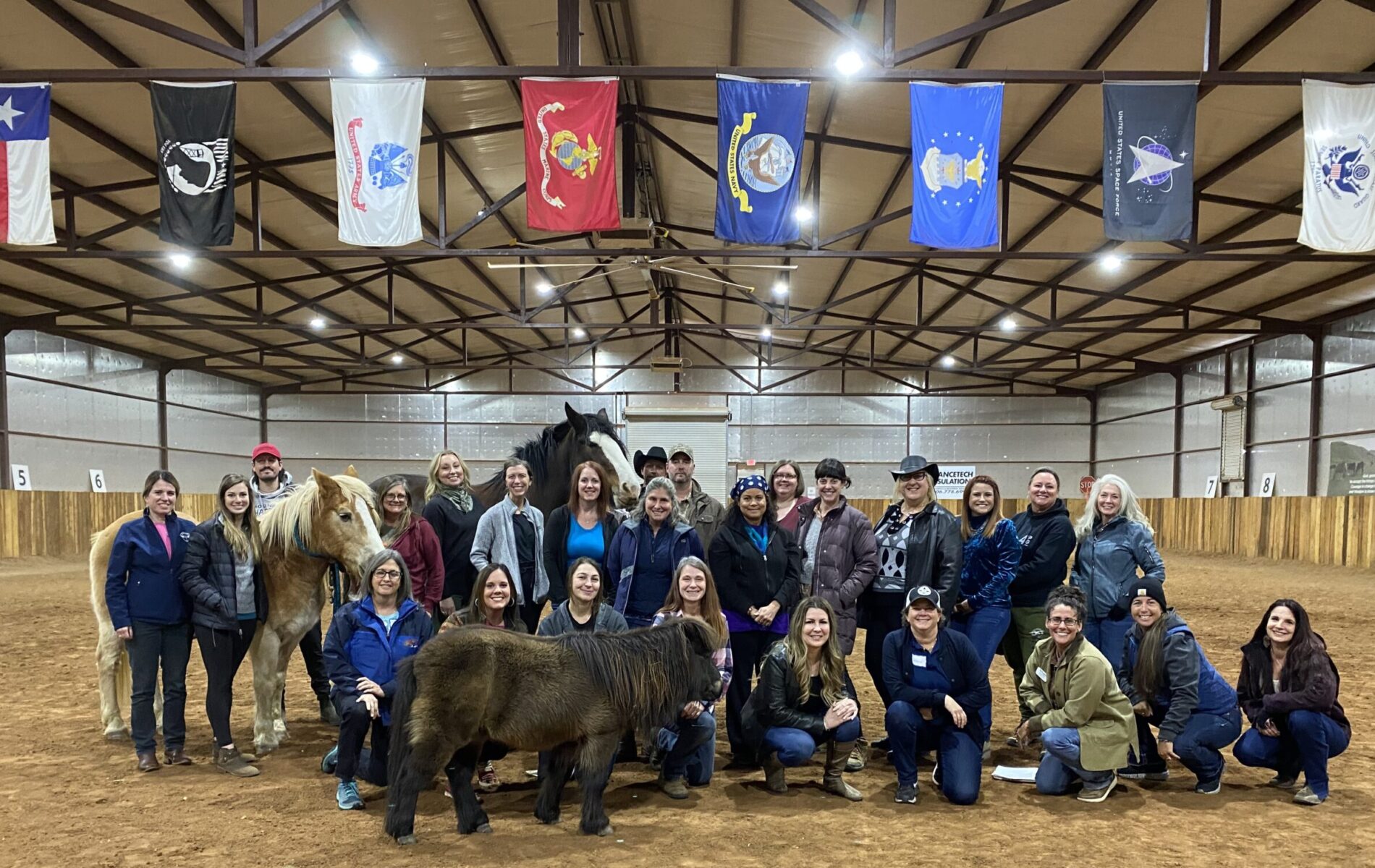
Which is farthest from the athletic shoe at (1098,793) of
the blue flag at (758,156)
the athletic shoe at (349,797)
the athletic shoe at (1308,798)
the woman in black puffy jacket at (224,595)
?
the blue flag at (758,156)

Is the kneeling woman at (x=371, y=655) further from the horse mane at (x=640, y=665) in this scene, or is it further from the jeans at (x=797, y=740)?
the jeans at (x=797, y=740)

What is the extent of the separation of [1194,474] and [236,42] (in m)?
24.4

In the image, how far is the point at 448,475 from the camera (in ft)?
17.4

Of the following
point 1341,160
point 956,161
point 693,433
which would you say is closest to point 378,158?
point 956,161

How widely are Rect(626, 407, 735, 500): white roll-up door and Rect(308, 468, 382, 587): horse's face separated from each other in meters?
20.3

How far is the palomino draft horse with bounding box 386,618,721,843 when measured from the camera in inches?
136

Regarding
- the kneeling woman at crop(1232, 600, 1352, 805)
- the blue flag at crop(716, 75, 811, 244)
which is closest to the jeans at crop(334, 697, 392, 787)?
the kneeling woman at crop(1232, 600, 1352, 805)

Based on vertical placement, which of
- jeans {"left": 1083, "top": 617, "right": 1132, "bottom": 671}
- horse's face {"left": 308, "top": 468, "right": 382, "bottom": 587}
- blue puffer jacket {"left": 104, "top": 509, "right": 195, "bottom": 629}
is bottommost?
jeans {"left": 1083, "top": 617, "right": 1132, "bottom": 671}

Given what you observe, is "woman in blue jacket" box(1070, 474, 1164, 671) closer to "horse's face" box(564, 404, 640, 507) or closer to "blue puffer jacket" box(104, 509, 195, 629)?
"horse's face" box(564, 404, 640, 507)

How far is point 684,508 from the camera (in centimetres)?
614

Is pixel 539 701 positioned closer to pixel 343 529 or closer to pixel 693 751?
pixel 693 751

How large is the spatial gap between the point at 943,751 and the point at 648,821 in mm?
1536

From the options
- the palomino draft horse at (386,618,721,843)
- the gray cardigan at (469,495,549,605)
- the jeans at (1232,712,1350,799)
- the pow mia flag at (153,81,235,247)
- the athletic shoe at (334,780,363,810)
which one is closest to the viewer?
the palomino draft horse at (386,618,721,843)

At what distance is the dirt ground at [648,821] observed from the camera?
3475mm
